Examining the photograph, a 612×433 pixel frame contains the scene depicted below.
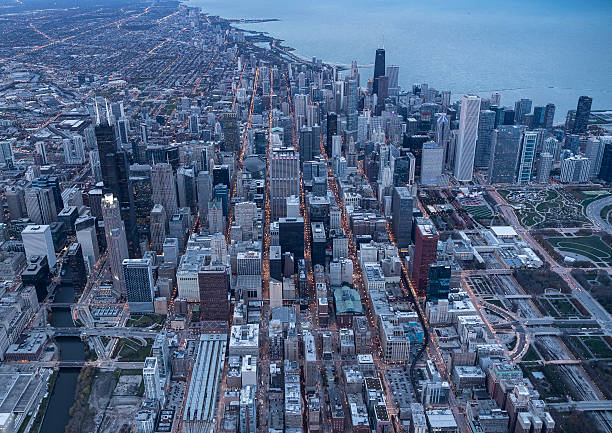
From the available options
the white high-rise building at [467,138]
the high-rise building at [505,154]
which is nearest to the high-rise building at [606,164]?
the high-rise building at [505,154]

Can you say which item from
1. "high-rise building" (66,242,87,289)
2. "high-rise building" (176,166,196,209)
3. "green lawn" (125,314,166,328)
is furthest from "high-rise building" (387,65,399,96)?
"green lawn" (125,314,166,328)

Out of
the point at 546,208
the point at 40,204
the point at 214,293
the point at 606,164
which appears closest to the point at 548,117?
the point at 606,164

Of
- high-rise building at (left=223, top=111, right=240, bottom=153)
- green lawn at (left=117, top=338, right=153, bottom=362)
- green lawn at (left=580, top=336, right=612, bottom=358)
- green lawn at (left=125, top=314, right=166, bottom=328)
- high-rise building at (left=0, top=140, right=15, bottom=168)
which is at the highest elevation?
high-rise building at (left=223, top=111, right=240, bottom=153)

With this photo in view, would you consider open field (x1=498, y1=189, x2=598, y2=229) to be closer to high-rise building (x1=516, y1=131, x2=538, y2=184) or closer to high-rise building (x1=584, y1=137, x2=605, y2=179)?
high-rise building (x1=516, y1=131, x2=538, y2=184)

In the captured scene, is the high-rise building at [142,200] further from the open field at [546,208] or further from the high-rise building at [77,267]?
the open field at [546,208]

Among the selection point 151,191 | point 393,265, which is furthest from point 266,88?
point 393,265

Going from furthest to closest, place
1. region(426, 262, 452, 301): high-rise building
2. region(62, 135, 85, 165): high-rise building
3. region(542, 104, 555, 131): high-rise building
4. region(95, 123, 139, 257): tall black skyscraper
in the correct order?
1. region(542, 104, 555, 131): high-rise building
2. region(62, 135, 85, 165): high-rise building
3. region(95, 123, 139, 257): tall black skyscraper
4. region(426, 262, 452, 301): high-rise building
